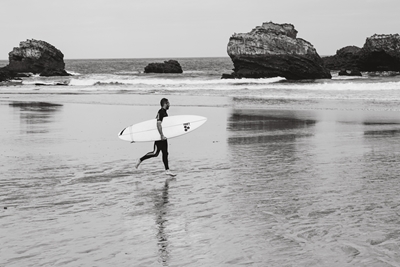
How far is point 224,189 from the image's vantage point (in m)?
8.26

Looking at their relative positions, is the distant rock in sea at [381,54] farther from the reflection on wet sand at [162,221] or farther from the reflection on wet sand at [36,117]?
the reflection on wet sand at [162,221]

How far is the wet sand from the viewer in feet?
17.6

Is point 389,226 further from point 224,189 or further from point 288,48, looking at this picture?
point 288,48

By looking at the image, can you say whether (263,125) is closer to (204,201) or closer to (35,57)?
(204,201)

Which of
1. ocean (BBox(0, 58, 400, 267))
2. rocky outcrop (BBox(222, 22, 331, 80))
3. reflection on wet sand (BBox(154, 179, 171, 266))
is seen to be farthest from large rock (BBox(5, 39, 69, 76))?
reflection on wet sand (BBox(154, 179, 171, 266))

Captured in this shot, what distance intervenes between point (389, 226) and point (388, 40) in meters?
69.5

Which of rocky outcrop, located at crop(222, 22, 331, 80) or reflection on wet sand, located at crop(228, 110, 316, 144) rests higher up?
rocky outcrop, located at crop(222, 22, 331, 80)

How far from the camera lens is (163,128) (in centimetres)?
1075

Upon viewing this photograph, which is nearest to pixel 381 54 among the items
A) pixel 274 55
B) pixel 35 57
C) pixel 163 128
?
pixel 274 55

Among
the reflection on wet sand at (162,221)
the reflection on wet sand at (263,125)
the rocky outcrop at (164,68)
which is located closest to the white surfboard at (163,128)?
the reflection on wet sand at (162,221)

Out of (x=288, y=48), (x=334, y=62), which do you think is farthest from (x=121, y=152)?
(x=334, y=62)

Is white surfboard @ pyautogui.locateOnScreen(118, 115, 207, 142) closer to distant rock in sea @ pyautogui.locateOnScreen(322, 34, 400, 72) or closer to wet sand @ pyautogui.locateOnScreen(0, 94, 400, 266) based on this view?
wet sand @ pyautogui.locateOnScreen(0, 94, 400, 266)

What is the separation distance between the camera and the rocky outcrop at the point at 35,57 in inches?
3565

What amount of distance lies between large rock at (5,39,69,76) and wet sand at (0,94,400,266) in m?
79.5
